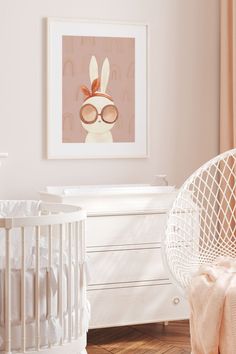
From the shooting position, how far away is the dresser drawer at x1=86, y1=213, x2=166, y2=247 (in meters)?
3.46

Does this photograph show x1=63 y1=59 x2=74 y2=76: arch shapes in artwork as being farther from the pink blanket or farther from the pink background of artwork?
the pink blanket

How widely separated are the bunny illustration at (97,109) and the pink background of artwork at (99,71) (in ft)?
0.07

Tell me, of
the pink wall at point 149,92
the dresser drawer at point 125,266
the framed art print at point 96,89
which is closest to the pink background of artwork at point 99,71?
the framed art print at point 96,89

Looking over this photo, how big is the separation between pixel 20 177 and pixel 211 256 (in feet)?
3.46

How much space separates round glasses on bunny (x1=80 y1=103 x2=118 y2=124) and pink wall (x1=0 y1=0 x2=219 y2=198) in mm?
208

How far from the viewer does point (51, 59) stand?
12.7 ft

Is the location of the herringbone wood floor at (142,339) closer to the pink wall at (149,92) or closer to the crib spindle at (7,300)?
the pink wall at (149,92)

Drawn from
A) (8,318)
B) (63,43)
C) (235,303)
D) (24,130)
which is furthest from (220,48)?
(8,318)

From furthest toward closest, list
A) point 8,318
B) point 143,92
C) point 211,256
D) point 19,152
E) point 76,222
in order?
point 143,92, point 19,152, point 211,256, point 76,222, point 8,318

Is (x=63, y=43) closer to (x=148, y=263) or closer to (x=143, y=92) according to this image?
(x=143, y=92)

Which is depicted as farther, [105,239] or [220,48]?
[220,48]

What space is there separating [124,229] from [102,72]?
0.93 metres

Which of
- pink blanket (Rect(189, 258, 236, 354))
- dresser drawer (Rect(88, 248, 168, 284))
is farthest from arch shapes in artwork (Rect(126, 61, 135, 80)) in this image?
pink blanket (Rect(189, 258, 236, 354))

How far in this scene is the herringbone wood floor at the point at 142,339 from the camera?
339 cm
